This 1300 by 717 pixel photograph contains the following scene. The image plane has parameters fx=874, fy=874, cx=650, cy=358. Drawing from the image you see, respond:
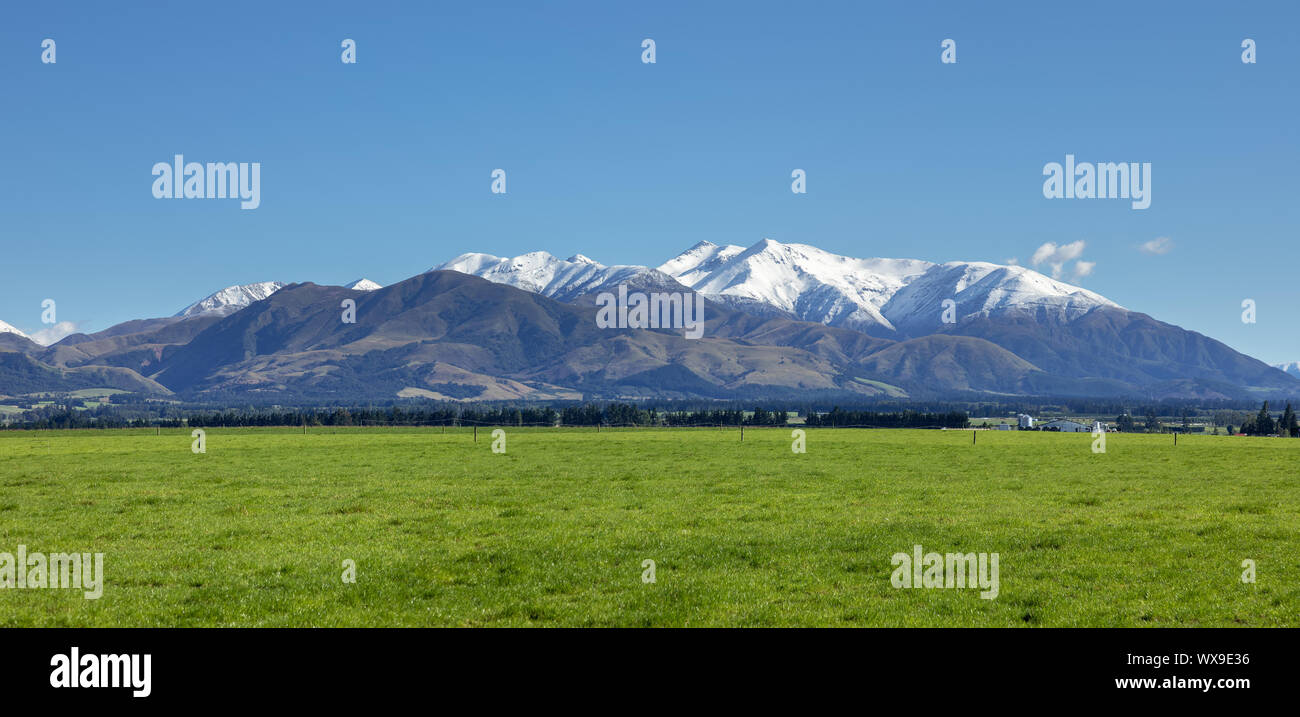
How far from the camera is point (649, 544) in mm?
28125

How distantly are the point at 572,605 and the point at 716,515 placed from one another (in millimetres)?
15167

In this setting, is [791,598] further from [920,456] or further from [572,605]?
[920,456]

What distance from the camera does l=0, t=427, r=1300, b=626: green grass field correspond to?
20062 millimetres

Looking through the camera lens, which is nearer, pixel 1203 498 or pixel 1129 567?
pixel 1129 567

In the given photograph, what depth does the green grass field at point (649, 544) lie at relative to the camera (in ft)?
65.8

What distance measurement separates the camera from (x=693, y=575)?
23.7 metres
